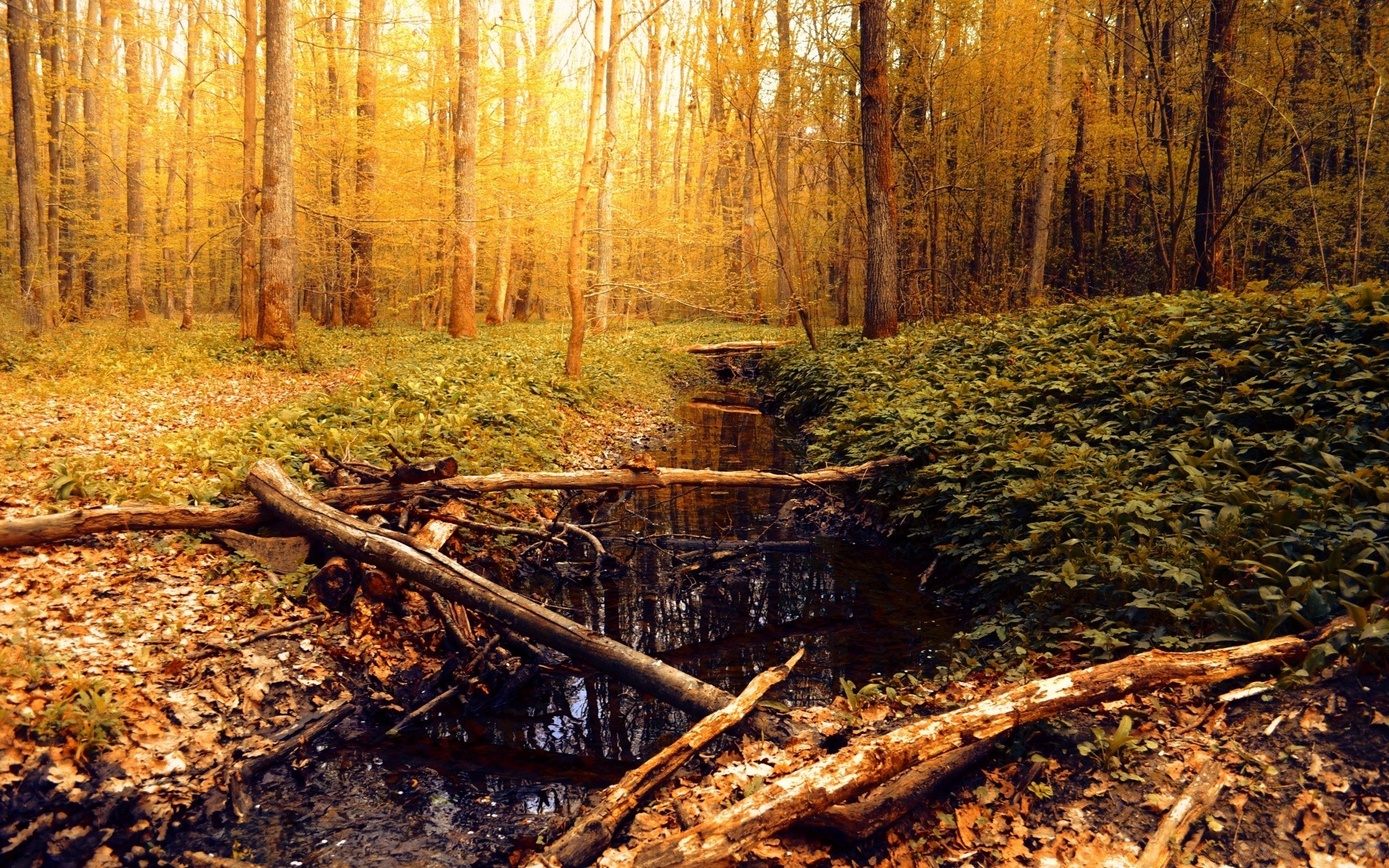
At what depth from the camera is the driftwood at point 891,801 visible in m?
2.97

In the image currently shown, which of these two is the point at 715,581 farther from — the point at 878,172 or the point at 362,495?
the point at 878,172

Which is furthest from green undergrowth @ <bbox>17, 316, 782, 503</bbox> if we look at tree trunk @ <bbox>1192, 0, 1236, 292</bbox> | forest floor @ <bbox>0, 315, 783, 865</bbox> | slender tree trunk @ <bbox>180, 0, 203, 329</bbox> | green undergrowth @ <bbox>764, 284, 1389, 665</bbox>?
tree trunk @ <bbox>1192, 0, 1236, 292</bbox>

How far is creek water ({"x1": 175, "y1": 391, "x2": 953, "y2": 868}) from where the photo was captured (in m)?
3.32

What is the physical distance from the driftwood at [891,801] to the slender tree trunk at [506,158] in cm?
1472

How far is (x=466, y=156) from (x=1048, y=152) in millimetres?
13644

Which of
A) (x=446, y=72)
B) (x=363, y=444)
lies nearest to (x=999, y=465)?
(x=363, y=444)

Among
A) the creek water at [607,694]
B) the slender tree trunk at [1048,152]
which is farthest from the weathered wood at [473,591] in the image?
the slender tree trunk at [1048,152]

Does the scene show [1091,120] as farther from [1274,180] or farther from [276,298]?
[276,298]

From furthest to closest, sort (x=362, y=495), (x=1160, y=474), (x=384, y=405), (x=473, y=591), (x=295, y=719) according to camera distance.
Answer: (x=384, y=405) < (x=362, y=495) < (x=1160, y=474) < (x=473, y=591) < (x=295, y=719)

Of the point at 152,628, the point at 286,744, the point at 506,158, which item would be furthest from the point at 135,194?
the point at 286,744

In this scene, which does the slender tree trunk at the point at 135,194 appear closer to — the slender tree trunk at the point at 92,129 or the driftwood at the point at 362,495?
the slender tree trunk at the point at 92,129

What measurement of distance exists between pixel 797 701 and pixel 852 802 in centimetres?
134

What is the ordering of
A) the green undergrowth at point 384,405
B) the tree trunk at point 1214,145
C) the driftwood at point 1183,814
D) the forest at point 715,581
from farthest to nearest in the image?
the tree trunk at point 1214,145 → the green undergrowth at point 384,405 → the forest at point 715,581 → the driftwood at point 1183,814

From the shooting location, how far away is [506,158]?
23266mm
